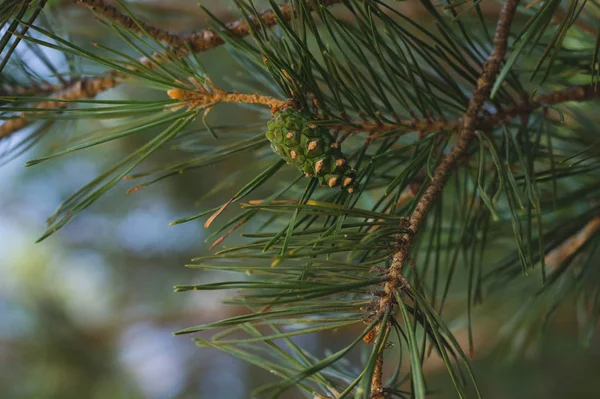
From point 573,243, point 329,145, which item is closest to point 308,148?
point 329,145

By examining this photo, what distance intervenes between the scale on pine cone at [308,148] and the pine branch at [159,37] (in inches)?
2.0

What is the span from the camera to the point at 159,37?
0.34 m

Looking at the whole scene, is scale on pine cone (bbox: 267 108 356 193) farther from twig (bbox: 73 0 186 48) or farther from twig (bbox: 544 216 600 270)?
twig (bbox: 544 216 600 270)

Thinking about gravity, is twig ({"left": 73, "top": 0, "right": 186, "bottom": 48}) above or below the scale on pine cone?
above

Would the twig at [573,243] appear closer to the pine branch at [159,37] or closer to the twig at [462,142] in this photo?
the twig at [462,142]

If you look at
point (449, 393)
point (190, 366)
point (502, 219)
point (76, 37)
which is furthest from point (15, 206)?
point (502, 219)

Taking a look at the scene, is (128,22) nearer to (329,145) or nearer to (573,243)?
(329,145)

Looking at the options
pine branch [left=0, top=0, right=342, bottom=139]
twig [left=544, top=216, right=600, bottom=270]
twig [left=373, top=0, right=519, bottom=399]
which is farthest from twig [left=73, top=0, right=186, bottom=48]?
twig [left=544, top=216, right=600, bottom=270]

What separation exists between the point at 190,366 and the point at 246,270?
4.97 ft

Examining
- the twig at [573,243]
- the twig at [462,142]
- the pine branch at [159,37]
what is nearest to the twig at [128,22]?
the pine branch at [159,37]

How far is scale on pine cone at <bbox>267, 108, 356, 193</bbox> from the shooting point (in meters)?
0.28

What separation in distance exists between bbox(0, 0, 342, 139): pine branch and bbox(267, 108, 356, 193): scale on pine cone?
0.17 ft

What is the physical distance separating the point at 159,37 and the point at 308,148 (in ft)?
0.41

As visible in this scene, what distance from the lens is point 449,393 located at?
1235 millimetres
